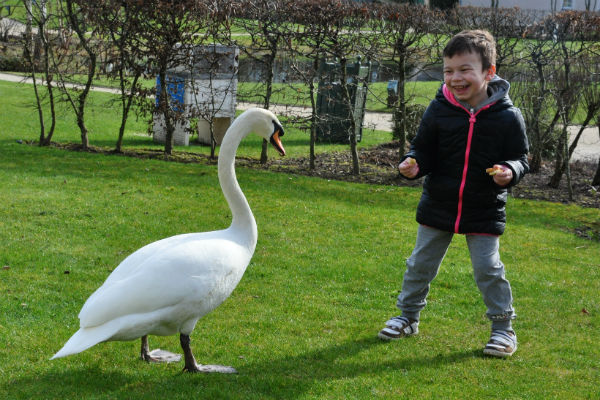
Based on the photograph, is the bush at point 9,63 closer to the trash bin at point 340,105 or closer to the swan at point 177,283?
the trash bin at point 340,105

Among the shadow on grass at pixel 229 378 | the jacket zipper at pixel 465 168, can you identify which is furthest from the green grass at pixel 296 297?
the jacket zipper at pixel 465 168

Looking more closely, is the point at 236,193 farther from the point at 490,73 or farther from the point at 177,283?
the point at 490,73

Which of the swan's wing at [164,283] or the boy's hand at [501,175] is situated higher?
the boy's hand at [501,175]

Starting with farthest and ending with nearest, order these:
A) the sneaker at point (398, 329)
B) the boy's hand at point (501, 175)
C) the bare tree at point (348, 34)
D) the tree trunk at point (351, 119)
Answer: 1. the tree trunk at point (351, 119)
2. the bare tree at point (348, 34)
3. the sneaker at point (398, 329)
4. the boy's hand at point (501, 175)

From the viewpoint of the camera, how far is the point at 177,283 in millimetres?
3939

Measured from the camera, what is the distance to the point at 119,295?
384cm

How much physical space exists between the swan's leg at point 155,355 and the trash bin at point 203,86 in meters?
7.55

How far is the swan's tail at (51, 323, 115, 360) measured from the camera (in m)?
3.65

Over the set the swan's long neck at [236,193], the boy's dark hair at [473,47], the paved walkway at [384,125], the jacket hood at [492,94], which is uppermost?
the boy's dark hair at [473,47]

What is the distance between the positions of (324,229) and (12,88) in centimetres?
1518

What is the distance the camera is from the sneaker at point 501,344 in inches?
189

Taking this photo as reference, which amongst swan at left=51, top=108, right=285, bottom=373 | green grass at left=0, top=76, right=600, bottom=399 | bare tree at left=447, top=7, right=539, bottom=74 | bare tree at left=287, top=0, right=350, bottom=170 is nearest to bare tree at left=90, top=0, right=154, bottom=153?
green grass at left=0, top=76, right=600, bottom=399

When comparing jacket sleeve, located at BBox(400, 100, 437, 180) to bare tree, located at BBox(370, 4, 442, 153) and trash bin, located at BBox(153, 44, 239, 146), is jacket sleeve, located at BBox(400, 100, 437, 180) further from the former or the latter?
trash bin, located at BBox(153, 44, 239, 146)

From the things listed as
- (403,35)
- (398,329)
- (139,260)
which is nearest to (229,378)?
(139,260)
